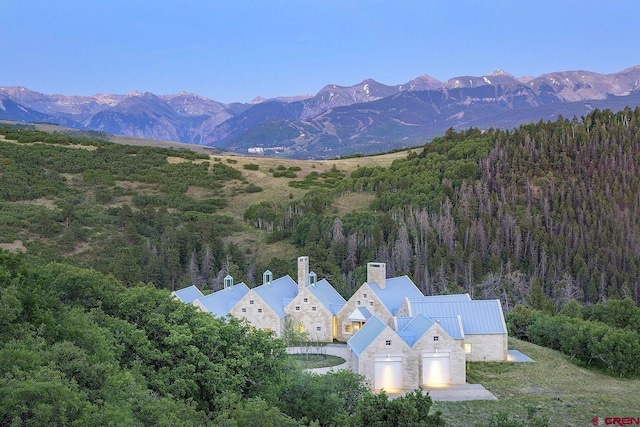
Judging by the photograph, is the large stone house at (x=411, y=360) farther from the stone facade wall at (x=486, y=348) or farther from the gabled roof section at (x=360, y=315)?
the gabled roof section at (x=360, y=315)

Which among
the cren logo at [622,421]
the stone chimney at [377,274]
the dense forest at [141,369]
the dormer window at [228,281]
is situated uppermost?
the dense forest at [141,369]

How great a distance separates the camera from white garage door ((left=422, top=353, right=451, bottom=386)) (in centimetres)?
3519

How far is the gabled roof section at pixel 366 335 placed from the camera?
117 ft

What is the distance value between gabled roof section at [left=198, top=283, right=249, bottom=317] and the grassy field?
682 inches

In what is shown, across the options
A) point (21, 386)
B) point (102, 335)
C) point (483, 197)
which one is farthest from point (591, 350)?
point (483, 197)

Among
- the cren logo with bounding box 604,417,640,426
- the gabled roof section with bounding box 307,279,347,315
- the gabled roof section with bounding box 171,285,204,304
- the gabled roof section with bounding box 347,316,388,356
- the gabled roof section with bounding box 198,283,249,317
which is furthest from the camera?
the gabled roof section with bounding box 307,279,347,315

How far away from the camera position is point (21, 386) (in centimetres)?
1378

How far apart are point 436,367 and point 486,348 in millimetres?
6061

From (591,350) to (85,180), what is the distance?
279ft

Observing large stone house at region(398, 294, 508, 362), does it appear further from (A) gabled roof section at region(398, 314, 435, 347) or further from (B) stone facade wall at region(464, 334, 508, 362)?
(A) gabled roof section at region(398, 314, 435, 347)

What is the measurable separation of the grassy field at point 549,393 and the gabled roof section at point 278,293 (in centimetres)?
1481

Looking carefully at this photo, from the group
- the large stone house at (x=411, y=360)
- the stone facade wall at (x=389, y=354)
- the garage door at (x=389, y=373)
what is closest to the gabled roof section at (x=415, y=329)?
the large stone house at (x=411, y=360)

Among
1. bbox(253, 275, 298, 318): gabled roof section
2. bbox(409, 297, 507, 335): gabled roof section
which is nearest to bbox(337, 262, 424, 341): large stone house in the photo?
bbox(409, 297, 507, 335): gabled roof section

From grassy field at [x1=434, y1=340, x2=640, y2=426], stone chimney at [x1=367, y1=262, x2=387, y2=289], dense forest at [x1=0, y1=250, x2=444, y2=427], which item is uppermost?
dense forest at [x1=0, y1=250, x2=444, y2=427]
